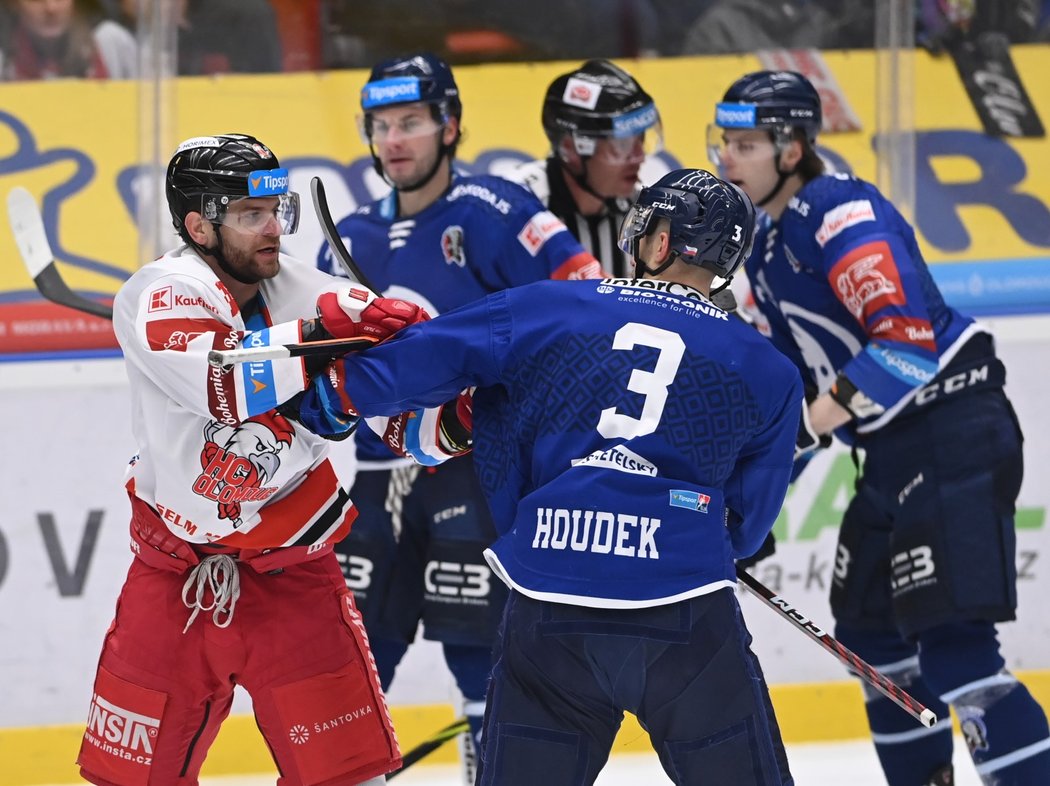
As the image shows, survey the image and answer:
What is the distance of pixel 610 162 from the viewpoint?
4.14 meters

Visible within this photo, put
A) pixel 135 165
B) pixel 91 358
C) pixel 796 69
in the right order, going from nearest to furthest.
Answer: pixel 91 358 → pixel 135 165 → pixel 796 69

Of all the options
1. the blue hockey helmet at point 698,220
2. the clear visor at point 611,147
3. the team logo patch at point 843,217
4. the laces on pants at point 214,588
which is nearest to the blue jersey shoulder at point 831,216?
the team logo patch at point 843,217

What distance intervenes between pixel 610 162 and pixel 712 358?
5.69 feet

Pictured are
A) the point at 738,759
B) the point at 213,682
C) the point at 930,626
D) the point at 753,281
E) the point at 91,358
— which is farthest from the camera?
the point at 91,358

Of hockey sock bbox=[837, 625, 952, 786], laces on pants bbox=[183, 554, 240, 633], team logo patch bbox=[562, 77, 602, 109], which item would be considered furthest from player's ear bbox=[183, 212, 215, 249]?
hockey sock bbox=[837, 625, 952, 786]

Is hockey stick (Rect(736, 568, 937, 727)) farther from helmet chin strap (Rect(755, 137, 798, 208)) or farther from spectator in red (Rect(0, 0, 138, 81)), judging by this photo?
spectator in red (Rect(0, 0, 138, 81))

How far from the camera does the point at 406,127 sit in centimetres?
388

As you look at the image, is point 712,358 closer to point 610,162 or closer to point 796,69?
point 610,162

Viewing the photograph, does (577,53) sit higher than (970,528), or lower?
higher

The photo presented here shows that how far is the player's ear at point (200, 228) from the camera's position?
2.81m

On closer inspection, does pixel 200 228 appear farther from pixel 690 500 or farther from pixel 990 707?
pixel 990 707

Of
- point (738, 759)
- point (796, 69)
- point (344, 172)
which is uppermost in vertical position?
point (796, 69)

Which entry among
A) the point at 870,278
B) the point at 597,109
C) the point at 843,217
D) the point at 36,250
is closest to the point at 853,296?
the point at 870,278

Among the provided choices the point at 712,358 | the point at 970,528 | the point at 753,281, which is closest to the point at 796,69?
the point at 753,281
